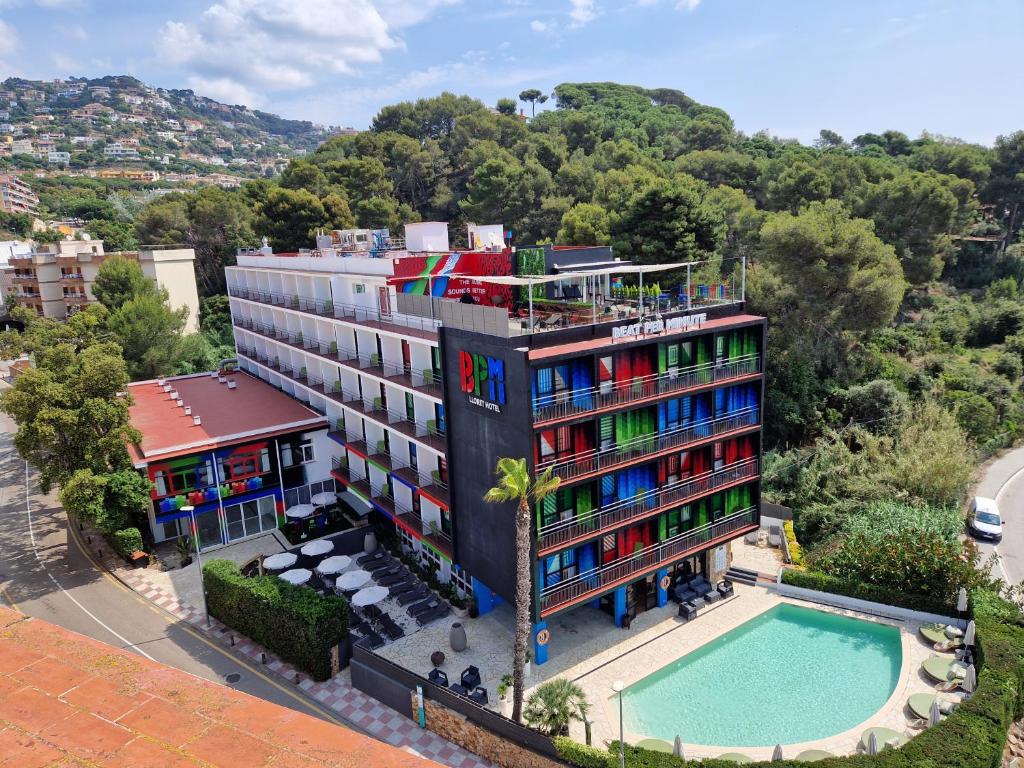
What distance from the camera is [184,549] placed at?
36312 mm

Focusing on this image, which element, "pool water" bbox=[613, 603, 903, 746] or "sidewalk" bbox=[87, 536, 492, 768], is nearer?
"sidewalk" bbox=[87, 536, 492, 768]

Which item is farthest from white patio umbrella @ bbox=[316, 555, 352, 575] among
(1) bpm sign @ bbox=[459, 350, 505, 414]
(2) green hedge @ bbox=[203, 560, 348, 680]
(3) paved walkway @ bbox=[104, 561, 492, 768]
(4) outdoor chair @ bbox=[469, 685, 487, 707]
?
(1) bpm sign @ bbox=[459, 350, 505, 414]

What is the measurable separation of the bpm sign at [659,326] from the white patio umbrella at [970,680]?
651 inches

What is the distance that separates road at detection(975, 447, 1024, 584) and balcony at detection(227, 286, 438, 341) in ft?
104

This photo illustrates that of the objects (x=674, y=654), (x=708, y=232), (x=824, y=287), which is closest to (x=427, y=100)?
(x=708, y=232)

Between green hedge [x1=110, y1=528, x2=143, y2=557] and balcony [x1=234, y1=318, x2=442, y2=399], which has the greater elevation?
balcony [x1=234, y1=318, x2=442, y2=399]

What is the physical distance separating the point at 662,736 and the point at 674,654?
4.45 meters

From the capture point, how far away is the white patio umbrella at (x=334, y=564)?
104 feet

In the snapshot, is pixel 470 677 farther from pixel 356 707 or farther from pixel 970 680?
pixel 970 680

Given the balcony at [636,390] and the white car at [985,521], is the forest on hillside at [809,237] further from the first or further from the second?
the balcony at [636,390]

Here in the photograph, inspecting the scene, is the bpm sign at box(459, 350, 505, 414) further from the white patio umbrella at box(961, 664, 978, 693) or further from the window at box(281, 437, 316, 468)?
the white patio umbrella at box(961, 664, 978, 693)

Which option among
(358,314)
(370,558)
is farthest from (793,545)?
(358,314)

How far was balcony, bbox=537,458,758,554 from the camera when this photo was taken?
25.7 metres

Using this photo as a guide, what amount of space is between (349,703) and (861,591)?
23071mm
